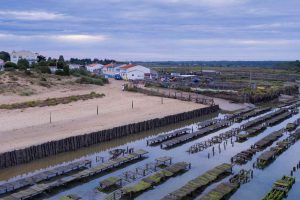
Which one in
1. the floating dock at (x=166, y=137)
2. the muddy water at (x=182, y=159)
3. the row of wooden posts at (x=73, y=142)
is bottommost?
the muddy water at (x=182, y=159)

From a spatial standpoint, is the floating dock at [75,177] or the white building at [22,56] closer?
the floating dock at [75,177]

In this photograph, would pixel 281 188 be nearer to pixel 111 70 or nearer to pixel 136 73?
pixel 136 73

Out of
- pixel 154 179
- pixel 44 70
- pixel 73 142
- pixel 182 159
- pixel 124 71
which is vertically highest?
pixel 44 70

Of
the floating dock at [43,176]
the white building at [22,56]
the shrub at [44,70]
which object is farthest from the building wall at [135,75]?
the floating dock at [43,176]

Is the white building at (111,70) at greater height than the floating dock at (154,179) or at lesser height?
greater

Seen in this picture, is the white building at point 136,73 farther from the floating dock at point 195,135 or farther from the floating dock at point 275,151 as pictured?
the floating dock at point 275,151

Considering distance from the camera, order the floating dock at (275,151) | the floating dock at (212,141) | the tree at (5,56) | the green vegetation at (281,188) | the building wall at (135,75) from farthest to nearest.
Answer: the tree at (5,56) < the building wall at (135,75) < the floating dock at (212,141) < the floating dock at (275,151) < the green vegetation at (281,188)

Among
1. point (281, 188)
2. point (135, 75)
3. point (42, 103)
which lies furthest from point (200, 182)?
point (135, 75)
